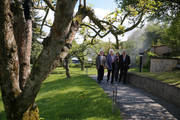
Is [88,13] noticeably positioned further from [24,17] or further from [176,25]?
[176,25]

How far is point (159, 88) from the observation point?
8.92 meters

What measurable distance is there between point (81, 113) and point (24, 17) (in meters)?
3.84

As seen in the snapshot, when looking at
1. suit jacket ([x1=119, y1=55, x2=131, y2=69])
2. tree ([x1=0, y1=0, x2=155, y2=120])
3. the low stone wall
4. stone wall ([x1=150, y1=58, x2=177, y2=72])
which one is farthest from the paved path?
stone wall ([x1=150, y1=58, x2=177, y2=72])

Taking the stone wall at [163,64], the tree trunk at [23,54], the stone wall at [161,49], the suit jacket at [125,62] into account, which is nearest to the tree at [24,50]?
the tree trunk at [23,54]

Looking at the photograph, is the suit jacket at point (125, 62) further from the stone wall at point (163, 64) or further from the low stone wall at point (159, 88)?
the stone wall at point (163, 64)

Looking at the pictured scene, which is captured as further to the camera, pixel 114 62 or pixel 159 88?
pixel 114 62

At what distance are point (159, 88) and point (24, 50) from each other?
6.96 meters

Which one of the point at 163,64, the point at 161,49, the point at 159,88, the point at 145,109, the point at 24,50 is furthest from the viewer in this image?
the point at 161,49

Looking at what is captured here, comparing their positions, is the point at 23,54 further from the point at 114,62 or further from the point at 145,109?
the point at 114,62

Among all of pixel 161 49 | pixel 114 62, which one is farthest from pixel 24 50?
pixel 161 49

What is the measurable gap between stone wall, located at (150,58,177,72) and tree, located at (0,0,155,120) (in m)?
15.7

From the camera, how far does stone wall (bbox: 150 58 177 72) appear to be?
18.6m

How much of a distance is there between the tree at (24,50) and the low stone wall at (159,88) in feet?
17.3

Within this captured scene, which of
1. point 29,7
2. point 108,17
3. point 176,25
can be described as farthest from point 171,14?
point 29,7
